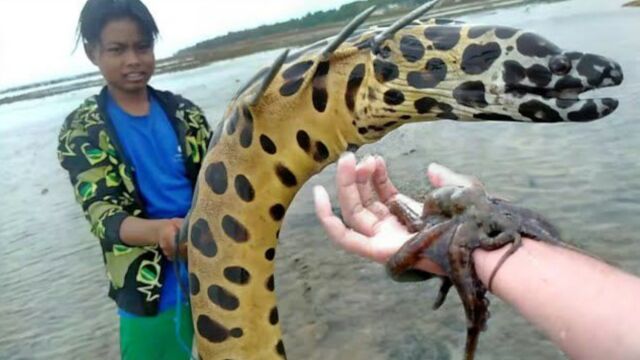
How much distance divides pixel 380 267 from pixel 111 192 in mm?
3594

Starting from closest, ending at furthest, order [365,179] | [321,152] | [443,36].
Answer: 1. [443,36]
2. [365,179]
3. [321,152]

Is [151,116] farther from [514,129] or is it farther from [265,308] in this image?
[514,129]

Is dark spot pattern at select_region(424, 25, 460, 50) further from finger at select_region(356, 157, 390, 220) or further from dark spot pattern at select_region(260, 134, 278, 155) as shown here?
dark spot pattern at select_region(260, 134, 278, 155)

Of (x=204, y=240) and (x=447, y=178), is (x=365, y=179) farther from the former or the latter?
(x=204, y=240)

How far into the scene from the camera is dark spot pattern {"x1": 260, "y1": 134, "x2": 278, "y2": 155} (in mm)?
3156

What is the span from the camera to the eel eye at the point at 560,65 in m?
2.48

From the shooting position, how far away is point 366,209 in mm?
2928

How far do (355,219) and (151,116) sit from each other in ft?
5.30

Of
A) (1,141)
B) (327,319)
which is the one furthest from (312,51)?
(1,141)

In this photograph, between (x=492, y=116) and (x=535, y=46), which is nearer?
(x=535, y=46)

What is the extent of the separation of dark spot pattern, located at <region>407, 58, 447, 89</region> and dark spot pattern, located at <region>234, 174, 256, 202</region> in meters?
0.82

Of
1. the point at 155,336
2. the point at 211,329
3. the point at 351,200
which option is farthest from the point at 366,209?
the point at 155,336

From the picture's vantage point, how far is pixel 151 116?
4082mm

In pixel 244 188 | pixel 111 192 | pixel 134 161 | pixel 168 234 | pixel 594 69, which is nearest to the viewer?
pixel 594 69
